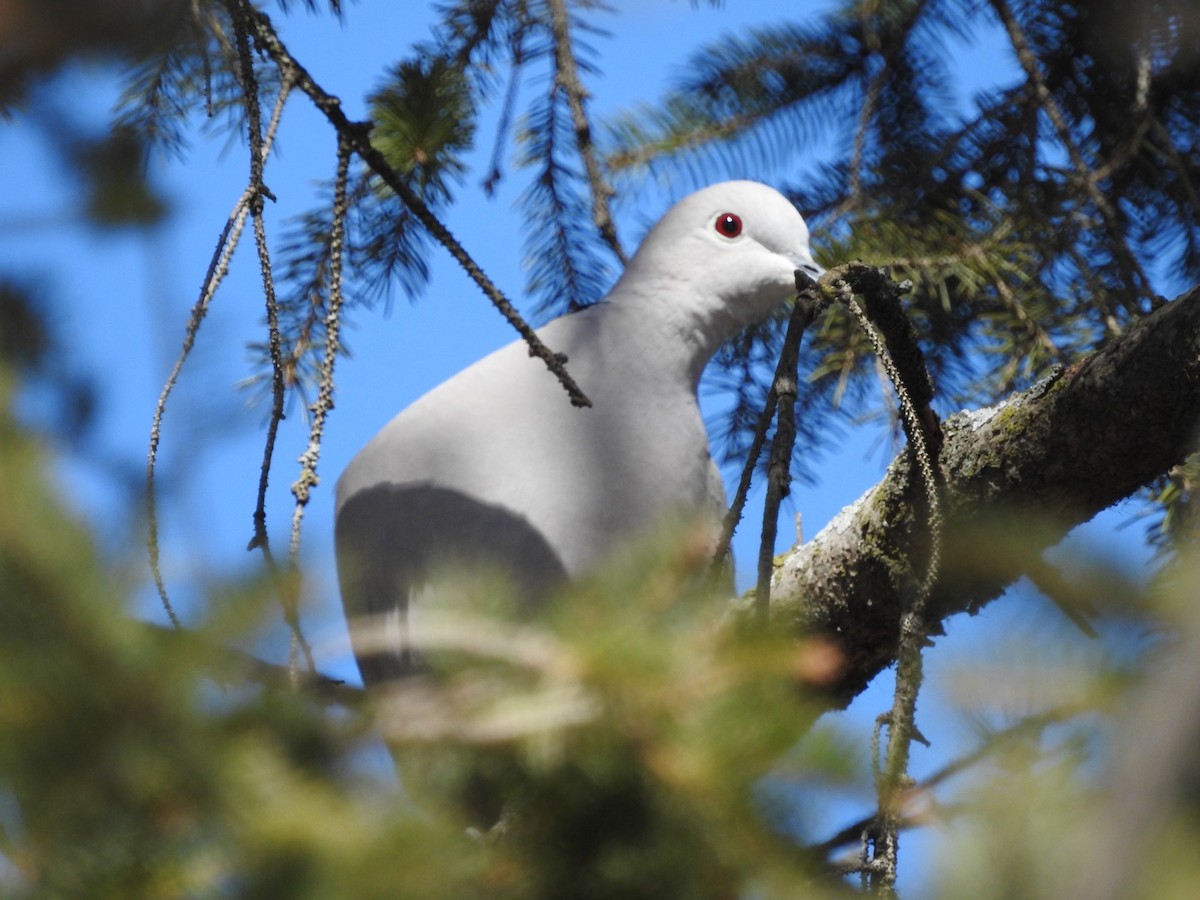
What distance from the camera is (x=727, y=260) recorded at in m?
2.24

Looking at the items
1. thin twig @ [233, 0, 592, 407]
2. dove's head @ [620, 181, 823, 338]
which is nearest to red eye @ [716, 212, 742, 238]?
dove's head @ [620, 181, 823, 338]

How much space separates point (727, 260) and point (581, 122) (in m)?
0.52

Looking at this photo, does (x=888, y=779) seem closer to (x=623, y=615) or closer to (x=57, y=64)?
(x=623, y=615)

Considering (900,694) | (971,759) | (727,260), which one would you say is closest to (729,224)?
(727,260)

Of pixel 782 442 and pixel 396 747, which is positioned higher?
pixel 782 442

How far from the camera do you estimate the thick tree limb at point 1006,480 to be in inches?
57.8

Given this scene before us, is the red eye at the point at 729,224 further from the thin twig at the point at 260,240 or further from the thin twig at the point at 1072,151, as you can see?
the thin twig at the point at 260,240

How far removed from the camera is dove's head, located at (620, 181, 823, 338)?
7.23ft

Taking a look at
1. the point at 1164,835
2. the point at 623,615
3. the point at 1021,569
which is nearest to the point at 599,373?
the point at 1021,569

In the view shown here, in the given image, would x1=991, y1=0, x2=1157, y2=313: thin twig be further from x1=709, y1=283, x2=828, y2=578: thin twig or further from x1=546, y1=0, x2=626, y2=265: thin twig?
x1=709, y1=283, x2=828, y2=578: thin twig

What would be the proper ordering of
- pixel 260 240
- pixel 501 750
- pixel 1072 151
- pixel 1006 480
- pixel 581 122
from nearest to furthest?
pixel 501 750, pixel 260 240, pixel 1006 480, pixel 581 122, pixel 1072 151

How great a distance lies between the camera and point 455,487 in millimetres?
1859

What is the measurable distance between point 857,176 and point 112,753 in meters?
2.02

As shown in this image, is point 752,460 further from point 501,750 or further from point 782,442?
point 501,750
